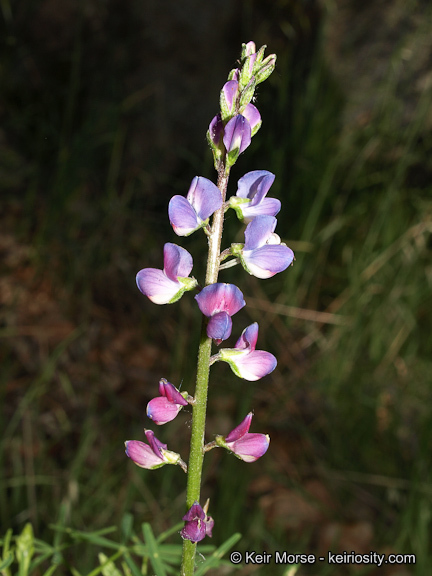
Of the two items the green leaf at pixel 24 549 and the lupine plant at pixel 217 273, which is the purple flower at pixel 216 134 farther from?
the green leaf at pixel 24 549

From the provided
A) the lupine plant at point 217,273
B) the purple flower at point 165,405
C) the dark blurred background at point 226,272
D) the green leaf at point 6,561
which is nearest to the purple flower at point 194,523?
the lupine plant at point 217,273

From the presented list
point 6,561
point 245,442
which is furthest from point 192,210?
point 6,561

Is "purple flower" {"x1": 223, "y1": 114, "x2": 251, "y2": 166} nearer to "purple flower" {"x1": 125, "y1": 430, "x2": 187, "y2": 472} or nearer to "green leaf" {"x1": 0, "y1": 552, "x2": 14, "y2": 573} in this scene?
"purple flower" {"x1": 125, "y1": 430, "x2": 187, "y2": 472}

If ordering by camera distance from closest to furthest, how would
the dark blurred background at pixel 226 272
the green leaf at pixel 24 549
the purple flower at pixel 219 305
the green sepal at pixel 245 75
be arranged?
1. the purple flower at pixel 219 305
2. the green sepal at pixel 245 75
3. the green leaf at pixel 24 549
4. the dark blurred background at pixel 226 272

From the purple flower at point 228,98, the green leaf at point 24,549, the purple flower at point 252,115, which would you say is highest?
the purple flower at point 252,115

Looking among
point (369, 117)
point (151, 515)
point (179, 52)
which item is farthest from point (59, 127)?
point (151, 515)

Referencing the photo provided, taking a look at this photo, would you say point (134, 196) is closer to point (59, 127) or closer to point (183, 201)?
point (59, 127)
